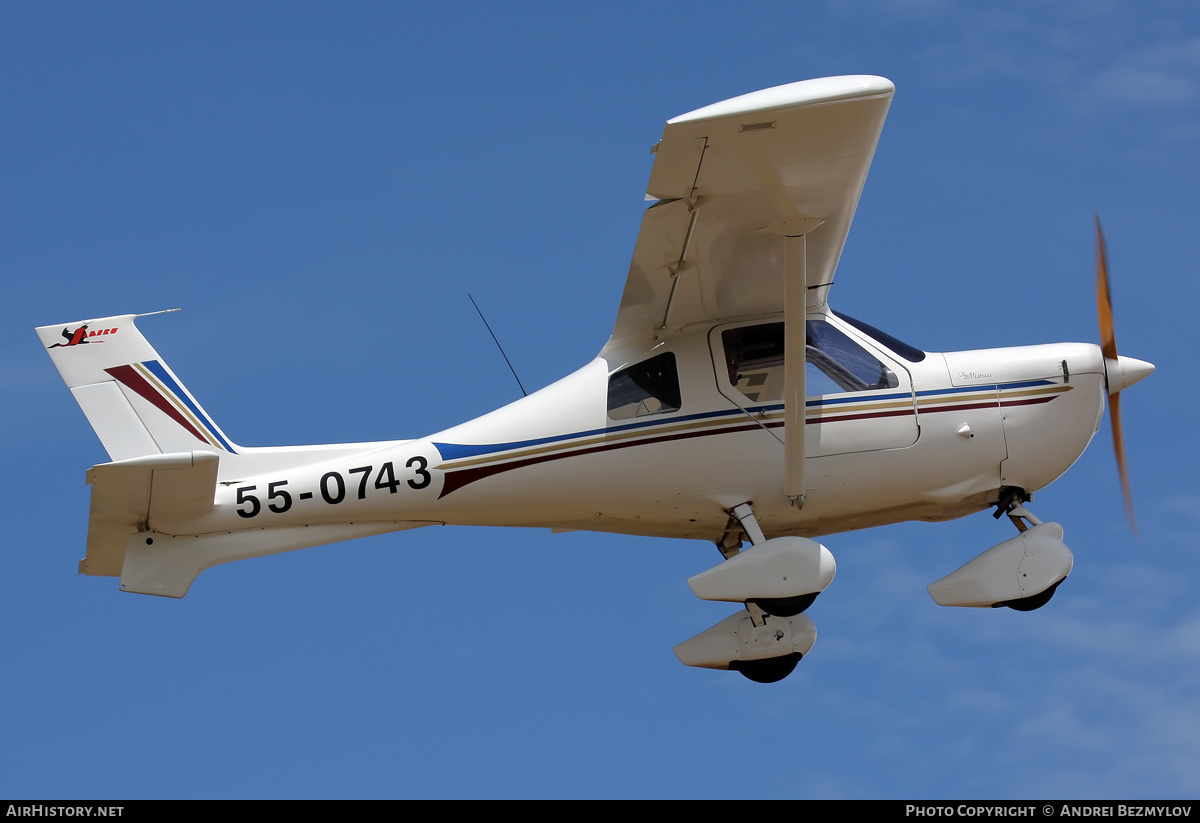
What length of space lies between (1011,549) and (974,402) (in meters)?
1.20

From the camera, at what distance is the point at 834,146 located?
420 inches

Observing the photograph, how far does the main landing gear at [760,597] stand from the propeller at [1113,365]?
9.90ft

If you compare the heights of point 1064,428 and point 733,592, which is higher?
point 1064,428

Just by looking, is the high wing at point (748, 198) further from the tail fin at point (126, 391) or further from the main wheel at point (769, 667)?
the tail fin at point (126, 391)

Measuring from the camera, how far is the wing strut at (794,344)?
1142cm

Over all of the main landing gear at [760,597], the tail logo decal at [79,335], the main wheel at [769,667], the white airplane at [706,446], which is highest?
the tail logo decal at [79,335]

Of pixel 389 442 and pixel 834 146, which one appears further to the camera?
pixel 389 442

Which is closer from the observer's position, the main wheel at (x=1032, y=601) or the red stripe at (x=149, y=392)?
the main wheel at (x=1032, y=601)

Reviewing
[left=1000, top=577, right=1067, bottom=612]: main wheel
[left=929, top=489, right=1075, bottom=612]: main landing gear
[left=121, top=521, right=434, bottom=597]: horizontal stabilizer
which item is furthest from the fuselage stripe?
[left=1000, top=577, right=1067, bottom=612]: main wheel

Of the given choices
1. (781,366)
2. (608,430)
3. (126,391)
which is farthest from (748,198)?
(126,391)

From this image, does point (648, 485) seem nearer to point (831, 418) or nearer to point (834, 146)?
point (831, 418)

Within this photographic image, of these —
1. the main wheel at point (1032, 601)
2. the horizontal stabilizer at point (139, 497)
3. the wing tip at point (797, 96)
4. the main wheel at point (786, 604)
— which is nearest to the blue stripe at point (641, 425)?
the main wheel at point (786, 604)
